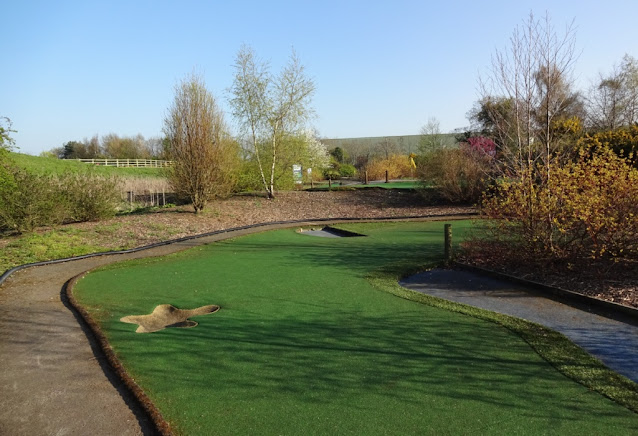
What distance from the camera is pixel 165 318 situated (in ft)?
21.6

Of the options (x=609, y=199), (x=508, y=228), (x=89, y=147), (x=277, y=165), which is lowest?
(x=508, y=228)

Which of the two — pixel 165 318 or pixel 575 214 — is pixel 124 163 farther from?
pixel 575 214

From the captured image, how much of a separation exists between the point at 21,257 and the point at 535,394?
467 inches

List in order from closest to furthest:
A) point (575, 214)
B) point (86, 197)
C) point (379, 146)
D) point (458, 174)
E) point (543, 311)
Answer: point (543, 311), point (575, 214), point (86, 197), point (458, 174), point (379, 146)

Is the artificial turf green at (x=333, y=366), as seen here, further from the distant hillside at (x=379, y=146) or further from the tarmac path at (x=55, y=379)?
the distant hillside at (x=379, y=146)

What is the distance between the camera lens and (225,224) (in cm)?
1752

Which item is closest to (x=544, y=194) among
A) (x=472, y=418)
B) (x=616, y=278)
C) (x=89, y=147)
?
Result: (x=616, y=278)

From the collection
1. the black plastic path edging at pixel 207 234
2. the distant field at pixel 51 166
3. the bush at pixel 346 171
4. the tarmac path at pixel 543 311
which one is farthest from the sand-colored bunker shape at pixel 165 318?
the bush at pixel 346 171

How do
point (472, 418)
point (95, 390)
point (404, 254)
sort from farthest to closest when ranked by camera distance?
1. point (404, 254)
2. point (95, 390)
3. point (472, 418)

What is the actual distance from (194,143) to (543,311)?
14611 millimetres

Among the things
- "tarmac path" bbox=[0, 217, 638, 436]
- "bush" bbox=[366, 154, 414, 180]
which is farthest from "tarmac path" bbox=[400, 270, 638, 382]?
"bush" bbox=[366, 154, 414, 180]

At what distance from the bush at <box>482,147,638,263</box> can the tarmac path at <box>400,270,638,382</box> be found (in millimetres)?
1104

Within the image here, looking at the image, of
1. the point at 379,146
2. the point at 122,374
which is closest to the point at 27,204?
the point at 122,374

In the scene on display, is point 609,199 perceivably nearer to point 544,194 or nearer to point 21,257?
point 544,194
